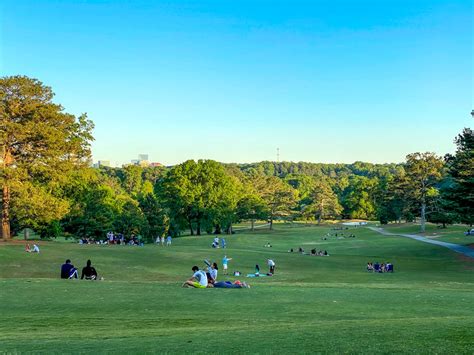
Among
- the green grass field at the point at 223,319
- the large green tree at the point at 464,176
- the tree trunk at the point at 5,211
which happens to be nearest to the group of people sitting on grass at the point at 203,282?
the green grass field at the point at 223,319

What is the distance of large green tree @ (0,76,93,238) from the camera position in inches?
1724

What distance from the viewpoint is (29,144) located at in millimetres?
45844

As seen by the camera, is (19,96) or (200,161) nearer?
(19,96)

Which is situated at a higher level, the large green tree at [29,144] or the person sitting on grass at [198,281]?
the large green tree at [29,144]

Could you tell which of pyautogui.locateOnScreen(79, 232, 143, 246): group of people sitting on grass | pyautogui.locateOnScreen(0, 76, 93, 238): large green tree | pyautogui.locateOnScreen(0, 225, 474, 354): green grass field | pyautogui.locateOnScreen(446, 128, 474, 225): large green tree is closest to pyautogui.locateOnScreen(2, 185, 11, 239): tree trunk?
pyautogui.locateOnScreen(0, 76, 93, 238): large green tree

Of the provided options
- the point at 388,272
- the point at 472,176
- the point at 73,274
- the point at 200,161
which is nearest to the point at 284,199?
the point at 200,161

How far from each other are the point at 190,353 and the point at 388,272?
3072 cm

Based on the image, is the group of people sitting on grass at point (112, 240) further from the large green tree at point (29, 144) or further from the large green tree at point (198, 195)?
the large green tree at point (198, 195)

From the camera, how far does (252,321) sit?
12.9m

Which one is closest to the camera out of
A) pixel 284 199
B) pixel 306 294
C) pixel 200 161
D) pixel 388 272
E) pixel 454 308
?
pixel 454 308

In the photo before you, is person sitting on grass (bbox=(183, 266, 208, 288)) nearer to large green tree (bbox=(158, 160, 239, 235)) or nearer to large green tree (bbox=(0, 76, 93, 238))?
large green tree (bbox=(0, 76, 93, 238))

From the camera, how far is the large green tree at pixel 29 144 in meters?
43.8

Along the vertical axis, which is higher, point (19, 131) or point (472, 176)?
point (19, 131)

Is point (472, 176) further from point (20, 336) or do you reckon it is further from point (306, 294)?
point (20, 336)
